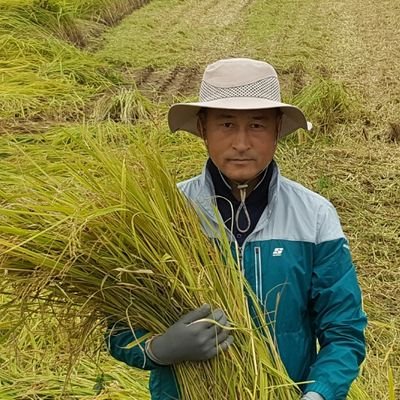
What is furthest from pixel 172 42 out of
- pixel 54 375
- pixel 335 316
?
pixel 335 316

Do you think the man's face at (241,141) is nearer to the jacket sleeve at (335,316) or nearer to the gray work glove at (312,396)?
the jacket sleeve at (335,316)

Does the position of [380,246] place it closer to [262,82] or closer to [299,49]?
[262,82]

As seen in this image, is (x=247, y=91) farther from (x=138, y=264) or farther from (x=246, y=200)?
(x=138, y=264)

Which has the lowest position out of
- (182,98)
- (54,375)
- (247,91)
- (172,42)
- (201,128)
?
(172,42)

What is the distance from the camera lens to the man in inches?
61.5

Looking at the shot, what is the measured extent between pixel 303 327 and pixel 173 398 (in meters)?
0.29

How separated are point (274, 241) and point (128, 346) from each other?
35 cm

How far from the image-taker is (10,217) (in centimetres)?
151

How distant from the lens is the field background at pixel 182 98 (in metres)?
2.74

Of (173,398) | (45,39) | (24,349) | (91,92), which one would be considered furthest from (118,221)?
(45,39)

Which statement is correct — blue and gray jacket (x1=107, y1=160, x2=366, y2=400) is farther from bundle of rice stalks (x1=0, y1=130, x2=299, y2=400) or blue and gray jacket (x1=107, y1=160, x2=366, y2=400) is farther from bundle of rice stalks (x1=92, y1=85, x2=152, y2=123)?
bundle of rice stalks (x1=92, y1=85, x2=152, y2=123)

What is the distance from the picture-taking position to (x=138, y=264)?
1.48m

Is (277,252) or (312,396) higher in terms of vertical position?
(277,252)

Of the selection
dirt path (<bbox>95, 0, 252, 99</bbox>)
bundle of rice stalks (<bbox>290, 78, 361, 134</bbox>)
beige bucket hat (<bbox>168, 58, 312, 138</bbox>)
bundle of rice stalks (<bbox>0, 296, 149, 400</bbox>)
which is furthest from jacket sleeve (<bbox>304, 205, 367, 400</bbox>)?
dirt path (<bbox>95, 0, 252, 99</bbox>)
